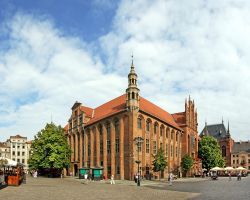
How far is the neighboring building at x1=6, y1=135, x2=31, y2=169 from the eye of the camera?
140 metres

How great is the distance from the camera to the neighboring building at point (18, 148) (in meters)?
140

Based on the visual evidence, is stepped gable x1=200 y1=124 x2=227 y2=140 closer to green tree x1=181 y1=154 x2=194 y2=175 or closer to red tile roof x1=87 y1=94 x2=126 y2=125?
green tree x1=181 y1=154 x2=194 y2=175

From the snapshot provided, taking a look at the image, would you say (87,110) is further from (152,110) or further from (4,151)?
(4,151)

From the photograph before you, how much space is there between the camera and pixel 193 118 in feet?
311

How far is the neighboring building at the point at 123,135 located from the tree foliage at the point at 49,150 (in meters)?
6.52

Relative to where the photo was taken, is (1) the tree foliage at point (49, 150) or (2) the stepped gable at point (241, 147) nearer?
(1) the tree foliage at point (49, 150)

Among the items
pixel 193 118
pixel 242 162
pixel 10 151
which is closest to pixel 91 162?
pixel 193 118

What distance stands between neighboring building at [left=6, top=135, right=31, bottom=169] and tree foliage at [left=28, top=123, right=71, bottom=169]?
238ft

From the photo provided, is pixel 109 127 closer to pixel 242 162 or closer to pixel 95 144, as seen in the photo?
pixel 95 144

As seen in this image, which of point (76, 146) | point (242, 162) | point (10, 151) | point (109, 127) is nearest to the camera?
point (109, 127)

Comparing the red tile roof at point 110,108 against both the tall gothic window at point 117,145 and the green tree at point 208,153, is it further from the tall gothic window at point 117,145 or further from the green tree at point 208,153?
the green tree at point 208,153

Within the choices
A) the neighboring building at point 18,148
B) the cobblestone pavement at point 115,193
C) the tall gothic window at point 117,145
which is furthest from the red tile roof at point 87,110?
the neighboring building at point 18,148

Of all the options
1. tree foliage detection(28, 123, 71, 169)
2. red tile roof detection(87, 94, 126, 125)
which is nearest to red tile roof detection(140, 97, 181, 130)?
red tile roof detection(87, 94, 126, 125)

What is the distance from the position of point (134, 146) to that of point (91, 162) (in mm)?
13212
